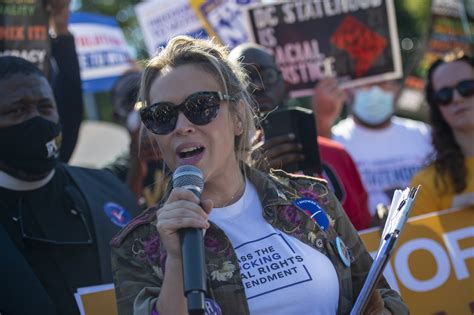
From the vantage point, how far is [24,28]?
207 inches

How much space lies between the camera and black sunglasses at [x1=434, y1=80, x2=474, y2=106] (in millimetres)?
4445

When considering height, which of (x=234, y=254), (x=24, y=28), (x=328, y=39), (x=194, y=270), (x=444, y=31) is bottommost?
(x=234, y=254)

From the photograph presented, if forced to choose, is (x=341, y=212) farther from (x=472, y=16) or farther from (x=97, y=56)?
(x=472, y=16)

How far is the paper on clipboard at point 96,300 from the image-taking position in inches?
139

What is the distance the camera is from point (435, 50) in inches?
343

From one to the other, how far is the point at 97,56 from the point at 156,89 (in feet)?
18.3

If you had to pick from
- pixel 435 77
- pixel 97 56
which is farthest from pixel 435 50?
pixel 435 77

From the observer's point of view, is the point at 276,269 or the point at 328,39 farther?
the point at 328,39

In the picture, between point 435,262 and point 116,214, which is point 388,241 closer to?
point 435,262

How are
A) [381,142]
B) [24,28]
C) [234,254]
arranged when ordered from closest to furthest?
[234,254]
[24,28]
[381,142]

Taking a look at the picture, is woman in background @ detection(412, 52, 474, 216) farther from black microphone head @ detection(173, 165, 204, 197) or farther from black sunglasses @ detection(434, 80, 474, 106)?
black microphone head @ detection(173, 165, 204, 197)

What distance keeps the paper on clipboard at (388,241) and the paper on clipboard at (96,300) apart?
139cm

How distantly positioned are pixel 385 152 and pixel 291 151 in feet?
9.05

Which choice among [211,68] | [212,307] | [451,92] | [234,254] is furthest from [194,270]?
[451,92]
